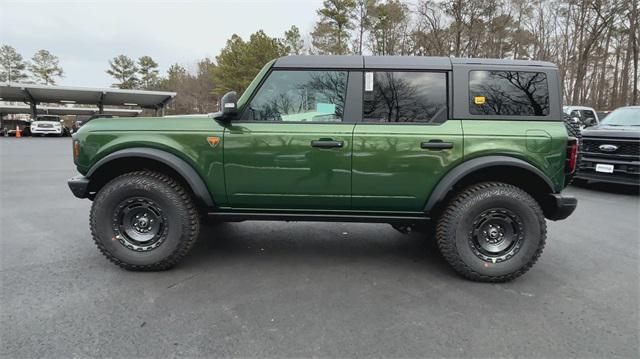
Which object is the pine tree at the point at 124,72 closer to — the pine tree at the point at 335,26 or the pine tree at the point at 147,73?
the pine tree at the point at 147,73

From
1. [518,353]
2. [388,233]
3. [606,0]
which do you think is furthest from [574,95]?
[518,353]

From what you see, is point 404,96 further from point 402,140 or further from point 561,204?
point 561,204

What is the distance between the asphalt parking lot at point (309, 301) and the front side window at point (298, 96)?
4.51ft

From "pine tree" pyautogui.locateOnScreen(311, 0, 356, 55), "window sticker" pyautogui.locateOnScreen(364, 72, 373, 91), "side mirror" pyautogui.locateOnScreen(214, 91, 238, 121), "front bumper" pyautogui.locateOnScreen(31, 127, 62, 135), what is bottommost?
"side mirror" pyautogui.locateOnScreen(214, 91, 238, 121)

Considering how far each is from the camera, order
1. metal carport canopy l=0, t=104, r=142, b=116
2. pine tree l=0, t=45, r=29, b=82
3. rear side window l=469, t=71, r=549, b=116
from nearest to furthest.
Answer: rear side window l=469, t=71, r=549, b=116 → metal carport canopy l=0, t=104, r=142, b=116 → pine tree l=0, t=45, r=29, b=82

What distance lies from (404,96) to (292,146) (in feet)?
3.46

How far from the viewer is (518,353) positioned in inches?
85.4

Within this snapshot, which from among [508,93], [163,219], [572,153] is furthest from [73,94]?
[572,153]

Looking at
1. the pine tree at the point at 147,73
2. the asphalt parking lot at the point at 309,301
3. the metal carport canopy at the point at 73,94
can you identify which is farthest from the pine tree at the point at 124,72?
the asphalt parking lot at the point at 309,301

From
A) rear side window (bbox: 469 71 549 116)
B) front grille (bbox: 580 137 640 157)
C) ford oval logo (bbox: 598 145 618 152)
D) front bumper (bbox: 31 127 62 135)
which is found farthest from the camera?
front bumper (bbox: 31 127 62 135)

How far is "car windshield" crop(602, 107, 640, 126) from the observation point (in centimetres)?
778

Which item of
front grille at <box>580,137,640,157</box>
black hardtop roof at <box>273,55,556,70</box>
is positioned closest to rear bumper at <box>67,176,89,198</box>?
black hardtop roof at <box>273,55,556,70</box>

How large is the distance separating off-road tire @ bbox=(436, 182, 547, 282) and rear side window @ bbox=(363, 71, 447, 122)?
795mm

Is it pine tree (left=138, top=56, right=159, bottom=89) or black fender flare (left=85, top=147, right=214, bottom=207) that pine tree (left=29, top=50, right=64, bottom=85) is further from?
black fender flare (left=85, top=147, right=214, bottom=207)
